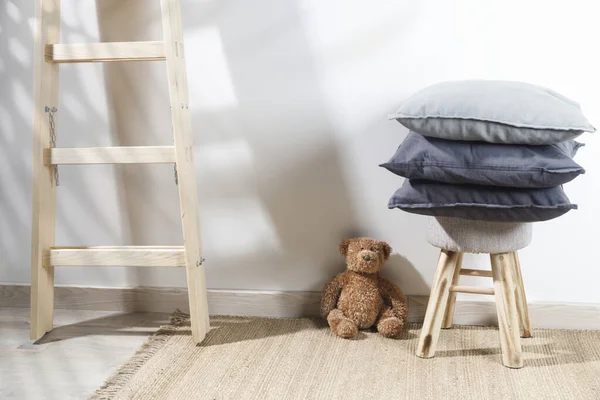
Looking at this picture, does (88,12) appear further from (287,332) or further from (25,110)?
(287,332)

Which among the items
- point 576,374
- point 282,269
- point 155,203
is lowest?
point 576,374

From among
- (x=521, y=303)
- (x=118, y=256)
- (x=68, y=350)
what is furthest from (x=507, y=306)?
(x=68, y=350)

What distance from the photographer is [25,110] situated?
2133 mm

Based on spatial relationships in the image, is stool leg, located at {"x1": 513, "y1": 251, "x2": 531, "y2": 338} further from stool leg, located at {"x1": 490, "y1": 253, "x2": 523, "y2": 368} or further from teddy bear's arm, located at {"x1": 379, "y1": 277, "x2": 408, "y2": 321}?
teddy bear's arm, located at {"x1": 379, "y1": 277, "x2": 408, "y2": 321}

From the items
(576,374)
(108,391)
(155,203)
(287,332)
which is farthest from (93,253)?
(576,374)

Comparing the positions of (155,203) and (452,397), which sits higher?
(155,203)

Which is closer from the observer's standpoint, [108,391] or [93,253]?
[108,391]

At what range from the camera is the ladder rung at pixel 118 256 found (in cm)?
186

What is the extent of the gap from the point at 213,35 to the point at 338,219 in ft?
2.17

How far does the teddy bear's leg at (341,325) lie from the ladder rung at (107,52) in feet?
2.85

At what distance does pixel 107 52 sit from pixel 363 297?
0.99m

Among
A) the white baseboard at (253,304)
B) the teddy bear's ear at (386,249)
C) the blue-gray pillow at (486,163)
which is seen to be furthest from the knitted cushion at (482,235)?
the white baseboard at (253,304)

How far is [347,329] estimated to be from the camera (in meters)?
1.87

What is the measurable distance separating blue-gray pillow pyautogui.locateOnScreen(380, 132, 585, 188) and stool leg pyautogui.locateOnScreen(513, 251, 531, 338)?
37cm
